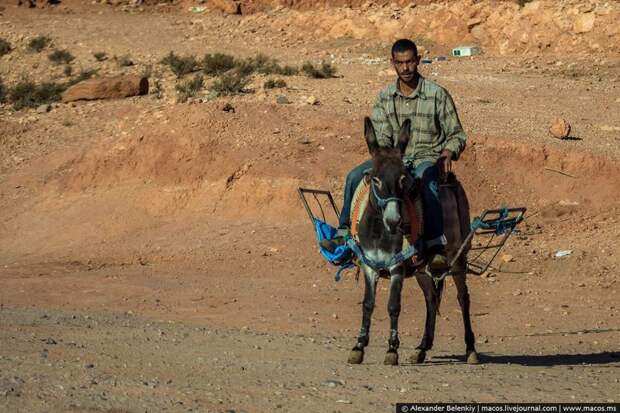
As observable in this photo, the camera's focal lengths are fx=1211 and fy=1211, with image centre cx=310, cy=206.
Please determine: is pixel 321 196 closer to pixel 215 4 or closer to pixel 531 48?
pixel 531 48

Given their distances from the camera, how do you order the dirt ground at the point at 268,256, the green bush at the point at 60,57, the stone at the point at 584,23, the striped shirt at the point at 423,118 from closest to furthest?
the dirt ground at the point at 268,256, the striped shirt at the point at 423,118, the stone at the point at 584,23, the green bush at the point at 60,57

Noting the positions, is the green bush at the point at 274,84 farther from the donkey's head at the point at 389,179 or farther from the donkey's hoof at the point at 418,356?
the donkey's head at the point at 389,179

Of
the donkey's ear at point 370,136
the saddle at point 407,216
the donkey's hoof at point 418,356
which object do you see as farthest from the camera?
the donkey's hoof at point 418,356

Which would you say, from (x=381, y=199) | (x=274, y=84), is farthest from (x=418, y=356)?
(x=274, y=84)

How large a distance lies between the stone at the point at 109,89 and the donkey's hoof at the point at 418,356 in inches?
657

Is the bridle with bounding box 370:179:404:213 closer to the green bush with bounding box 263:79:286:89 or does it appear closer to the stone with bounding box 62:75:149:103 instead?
the green bush with bounding box 263:79:286:89

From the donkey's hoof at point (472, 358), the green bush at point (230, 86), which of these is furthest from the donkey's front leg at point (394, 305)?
the green bush at point (230, 86)

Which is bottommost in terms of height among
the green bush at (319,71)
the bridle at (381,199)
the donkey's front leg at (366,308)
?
the green bush at (319,71)

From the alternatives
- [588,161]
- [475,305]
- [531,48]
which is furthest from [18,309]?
[531,48]

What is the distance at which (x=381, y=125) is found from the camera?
10.6 meters

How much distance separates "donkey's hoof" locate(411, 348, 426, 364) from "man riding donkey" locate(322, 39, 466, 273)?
83 cm

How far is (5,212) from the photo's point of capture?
69.4 ft

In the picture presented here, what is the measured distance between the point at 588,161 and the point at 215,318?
7.87 m

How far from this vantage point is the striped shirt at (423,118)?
10.6 metres
